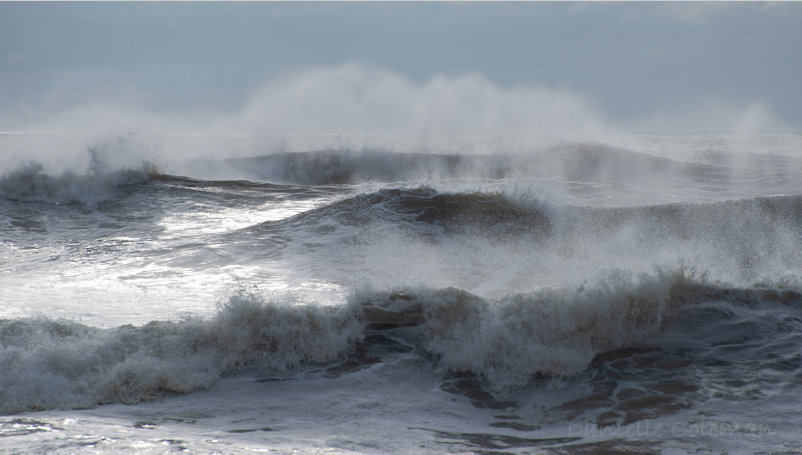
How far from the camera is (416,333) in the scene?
462 centimetres

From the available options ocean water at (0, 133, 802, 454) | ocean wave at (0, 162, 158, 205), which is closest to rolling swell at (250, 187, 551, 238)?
ocean water at (0, 133, 802, 454)

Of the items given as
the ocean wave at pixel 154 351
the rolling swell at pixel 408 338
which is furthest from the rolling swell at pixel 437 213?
the ocean wave at pixel 154 351

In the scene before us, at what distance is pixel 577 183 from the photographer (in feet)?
41.9

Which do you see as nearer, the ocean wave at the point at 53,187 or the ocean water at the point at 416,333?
the ocean water at the point at 416,333

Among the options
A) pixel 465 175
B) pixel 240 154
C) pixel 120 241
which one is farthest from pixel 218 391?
pixel 240 154

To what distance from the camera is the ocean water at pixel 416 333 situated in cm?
325

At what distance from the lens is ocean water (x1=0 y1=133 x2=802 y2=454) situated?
325cm

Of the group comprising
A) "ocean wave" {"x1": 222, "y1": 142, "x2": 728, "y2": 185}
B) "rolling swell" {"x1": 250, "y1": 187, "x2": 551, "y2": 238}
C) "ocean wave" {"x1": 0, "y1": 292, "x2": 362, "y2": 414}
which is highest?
"ocean wave" {"x1": 222, "y1": 142, "x2": 728, "y2": 185}

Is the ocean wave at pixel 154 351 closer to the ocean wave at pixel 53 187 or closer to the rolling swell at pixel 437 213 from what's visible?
the rolling swell at pixel 437 213

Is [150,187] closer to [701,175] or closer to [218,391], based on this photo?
[218,391]

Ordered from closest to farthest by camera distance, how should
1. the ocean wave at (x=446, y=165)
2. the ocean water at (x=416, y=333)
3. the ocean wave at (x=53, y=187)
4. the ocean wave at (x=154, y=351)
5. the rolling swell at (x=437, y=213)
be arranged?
the ocean water at (x=416, y=333), the ocean wave at (x=154, y=351), the rolling swell at (x=437, y=213), the ocean wave at (x=53, y=187), the ocean wave at (x=446, y=165)

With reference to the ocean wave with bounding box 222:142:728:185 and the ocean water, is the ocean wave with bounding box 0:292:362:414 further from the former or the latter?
the ocean wave with bounding box 222:142:728:185

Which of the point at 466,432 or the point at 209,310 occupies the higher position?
the point at 209,310

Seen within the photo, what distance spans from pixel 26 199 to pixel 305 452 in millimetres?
10996
